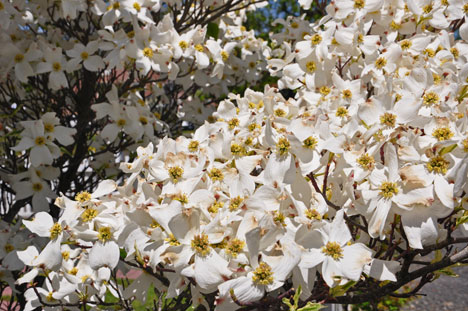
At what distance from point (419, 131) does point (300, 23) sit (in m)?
1.74

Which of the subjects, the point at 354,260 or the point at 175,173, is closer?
the point at 354,260

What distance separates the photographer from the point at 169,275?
114cm

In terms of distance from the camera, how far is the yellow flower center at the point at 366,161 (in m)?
1.11

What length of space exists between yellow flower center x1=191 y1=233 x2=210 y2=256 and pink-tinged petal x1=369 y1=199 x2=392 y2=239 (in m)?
0.37

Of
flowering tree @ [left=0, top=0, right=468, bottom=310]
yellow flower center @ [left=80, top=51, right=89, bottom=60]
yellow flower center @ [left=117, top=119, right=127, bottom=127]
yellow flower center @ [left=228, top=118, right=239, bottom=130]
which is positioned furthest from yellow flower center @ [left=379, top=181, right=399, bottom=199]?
yellow flower center @ [left=80, top=51, right=89, bottom=60]

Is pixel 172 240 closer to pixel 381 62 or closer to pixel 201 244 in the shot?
pixel 201 244

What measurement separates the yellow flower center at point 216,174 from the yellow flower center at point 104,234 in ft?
0.97

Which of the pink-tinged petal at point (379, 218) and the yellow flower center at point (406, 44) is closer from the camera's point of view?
the pink-tinged petal at point (379, 218)

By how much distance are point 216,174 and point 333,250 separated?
376 millimetres

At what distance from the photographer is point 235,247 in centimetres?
102

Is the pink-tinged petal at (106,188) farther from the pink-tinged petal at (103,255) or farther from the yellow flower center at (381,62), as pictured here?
the yellow flower center at (381,62)

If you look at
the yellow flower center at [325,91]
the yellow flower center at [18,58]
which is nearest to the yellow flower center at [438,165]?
the yellow flower center at [325,91]

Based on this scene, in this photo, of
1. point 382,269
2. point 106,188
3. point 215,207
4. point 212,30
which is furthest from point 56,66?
point 382,269

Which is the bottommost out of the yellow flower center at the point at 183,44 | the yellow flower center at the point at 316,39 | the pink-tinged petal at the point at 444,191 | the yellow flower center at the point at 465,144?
the pink-tinged petal at the point at 444,191
